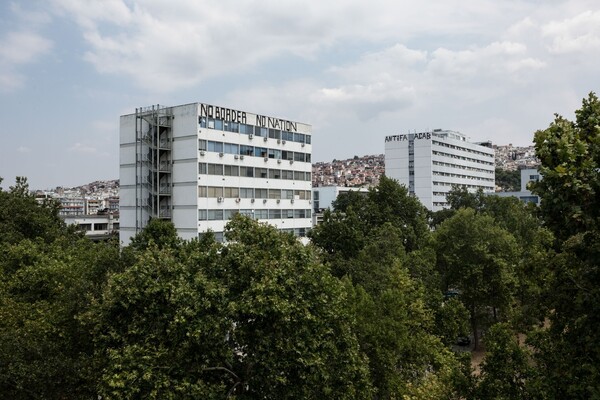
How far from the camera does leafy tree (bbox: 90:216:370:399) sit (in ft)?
44.3

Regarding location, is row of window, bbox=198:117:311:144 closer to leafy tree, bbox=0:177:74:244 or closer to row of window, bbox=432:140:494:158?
leafy tree, bbox=0:177:74:244

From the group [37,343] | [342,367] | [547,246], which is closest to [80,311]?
[37,343]

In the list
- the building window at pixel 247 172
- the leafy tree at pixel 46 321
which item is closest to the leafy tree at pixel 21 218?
the leafy tree at pixel 46 321

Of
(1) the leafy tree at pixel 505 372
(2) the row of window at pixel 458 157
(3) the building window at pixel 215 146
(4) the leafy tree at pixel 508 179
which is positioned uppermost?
(2) the row of window at pixel 458 157

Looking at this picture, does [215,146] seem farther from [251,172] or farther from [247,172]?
[251,172]

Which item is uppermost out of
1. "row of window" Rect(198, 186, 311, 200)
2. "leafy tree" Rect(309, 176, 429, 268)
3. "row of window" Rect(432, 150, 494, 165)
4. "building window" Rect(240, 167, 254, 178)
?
"row of window" Rect(432, 150, 494, 165)

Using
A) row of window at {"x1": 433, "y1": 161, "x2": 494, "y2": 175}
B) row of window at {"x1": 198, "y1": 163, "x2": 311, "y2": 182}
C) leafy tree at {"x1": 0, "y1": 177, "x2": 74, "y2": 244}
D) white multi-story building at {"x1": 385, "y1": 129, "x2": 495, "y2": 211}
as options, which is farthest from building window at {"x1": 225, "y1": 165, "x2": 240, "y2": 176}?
row of window at {"x1": 433, "y1": 161, "x2": 494, "y2": 175}

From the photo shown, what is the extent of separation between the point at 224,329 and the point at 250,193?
3141 cm

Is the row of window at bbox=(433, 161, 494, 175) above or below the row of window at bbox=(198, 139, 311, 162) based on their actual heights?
above

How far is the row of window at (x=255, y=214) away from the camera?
41125 mm

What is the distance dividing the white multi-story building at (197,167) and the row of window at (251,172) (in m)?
0.09

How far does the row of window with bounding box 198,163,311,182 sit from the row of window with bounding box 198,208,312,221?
3282 mm

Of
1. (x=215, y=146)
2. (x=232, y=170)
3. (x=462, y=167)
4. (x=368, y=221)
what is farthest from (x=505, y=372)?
(x=462, y=167)

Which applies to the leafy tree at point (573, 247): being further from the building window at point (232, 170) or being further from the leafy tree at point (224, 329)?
the building window at point (232, 170)
